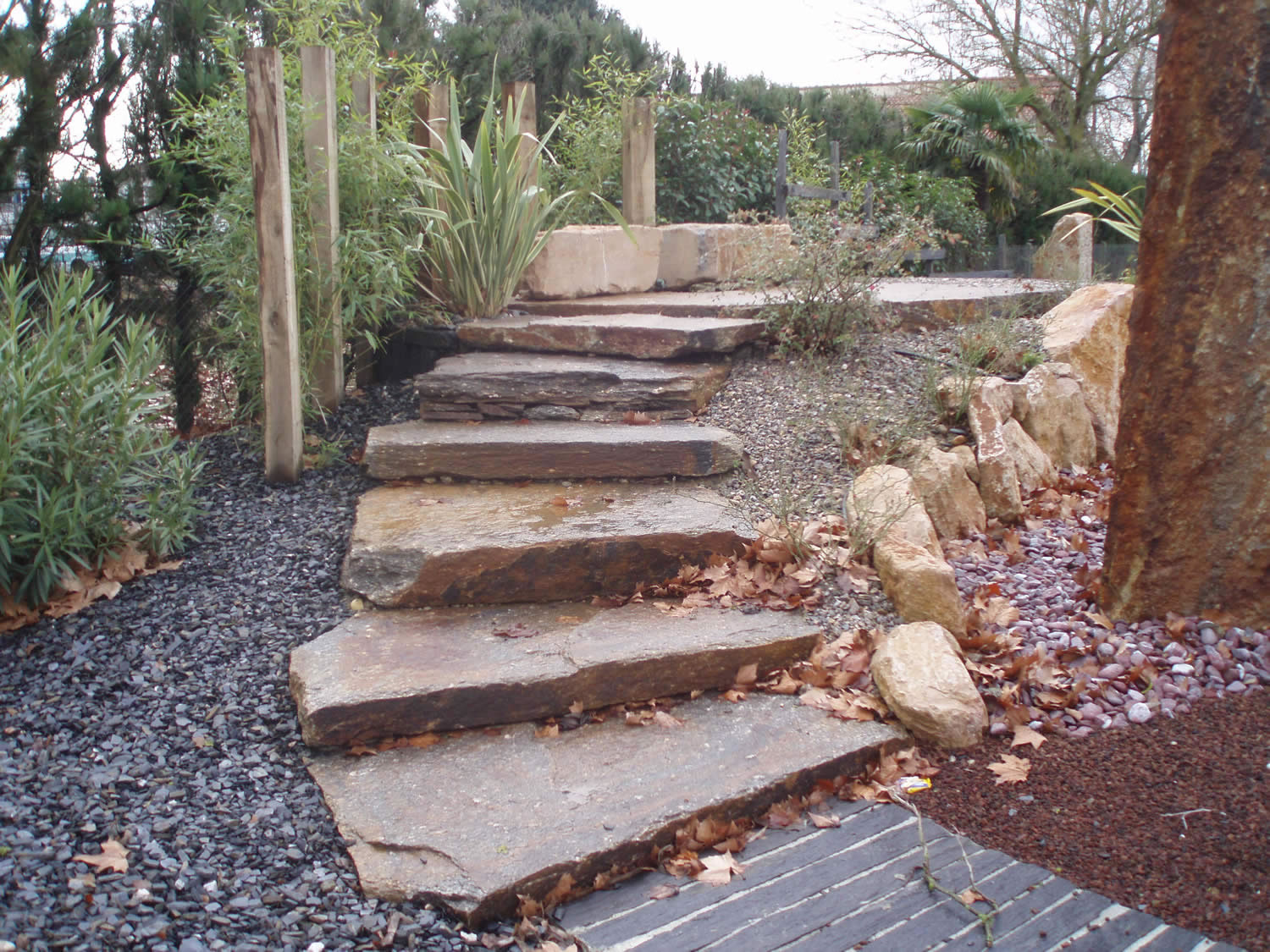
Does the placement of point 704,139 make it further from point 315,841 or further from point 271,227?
point 315,841

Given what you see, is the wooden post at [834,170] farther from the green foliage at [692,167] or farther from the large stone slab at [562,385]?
the large stone slab at [562,385]

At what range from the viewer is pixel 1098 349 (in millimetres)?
5074

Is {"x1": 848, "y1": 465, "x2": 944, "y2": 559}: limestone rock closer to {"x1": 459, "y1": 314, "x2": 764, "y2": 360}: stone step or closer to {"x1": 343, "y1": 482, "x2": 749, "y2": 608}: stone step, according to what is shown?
{"x1": 343, "y1": 482, "x2": 749, "y2": 608}: stone step

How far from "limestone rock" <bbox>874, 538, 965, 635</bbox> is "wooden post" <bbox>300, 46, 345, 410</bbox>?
2.66 m

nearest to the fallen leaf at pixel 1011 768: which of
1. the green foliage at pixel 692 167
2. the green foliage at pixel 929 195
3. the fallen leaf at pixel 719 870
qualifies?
the fallen leaf at pixel 719 870

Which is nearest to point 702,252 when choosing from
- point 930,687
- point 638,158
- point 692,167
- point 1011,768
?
point 638,158

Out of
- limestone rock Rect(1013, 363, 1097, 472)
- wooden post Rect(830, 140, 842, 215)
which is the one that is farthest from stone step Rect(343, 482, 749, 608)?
wooden post Rect(830, 140, 842, 215)

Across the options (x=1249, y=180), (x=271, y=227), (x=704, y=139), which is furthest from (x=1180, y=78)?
(x=704, y=139)

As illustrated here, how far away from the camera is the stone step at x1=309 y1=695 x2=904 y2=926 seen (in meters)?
2.16

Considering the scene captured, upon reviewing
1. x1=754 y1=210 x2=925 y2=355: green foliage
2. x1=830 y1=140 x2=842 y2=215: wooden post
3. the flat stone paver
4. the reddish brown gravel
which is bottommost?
the flat stone paver

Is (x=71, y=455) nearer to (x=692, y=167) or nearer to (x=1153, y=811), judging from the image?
(x=1153, y=811)

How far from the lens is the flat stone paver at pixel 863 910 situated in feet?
6.74

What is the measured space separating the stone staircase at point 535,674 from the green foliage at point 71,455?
30.3 inches

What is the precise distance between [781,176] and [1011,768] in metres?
7.29
